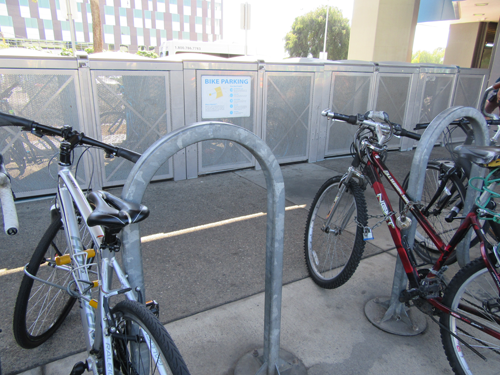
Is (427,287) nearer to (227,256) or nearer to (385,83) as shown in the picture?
(227,256)

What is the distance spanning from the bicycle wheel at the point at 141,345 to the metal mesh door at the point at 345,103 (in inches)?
243

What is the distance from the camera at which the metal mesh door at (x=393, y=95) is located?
745 centimetres

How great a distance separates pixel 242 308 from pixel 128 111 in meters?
3.53

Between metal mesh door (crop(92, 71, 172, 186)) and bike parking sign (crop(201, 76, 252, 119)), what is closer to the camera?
metal mesh door (crop(92, 71, 172, 186))

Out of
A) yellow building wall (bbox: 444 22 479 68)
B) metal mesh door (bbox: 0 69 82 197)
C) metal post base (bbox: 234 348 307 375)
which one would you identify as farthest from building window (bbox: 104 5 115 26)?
metal post base (bbox: 234 348 307 375)

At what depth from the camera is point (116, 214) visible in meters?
1.24

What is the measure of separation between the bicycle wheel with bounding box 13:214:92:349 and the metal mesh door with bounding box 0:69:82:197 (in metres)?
2.44

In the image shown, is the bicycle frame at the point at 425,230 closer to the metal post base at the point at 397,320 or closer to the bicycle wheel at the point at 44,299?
the metal post base at the point at 397,320

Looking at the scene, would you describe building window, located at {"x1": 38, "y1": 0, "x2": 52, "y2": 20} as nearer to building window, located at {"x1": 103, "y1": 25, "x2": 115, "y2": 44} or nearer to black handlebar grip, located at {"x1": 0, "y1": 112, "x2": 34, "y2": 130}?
building window, located at {"x1": 103, "y1": 25, "x2": 115, "y2": 44}

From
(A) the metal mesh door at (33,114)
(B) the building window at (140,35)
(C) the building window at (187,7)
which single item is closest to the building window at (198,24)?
(C) the building window at (187,7)

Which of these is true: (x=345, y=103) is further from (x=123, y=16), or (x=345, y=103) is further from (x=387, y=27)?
(x=123, y=16)

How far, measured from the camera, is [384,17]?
53.5 ft

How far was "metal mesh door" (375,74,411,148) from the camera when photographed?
293 inches

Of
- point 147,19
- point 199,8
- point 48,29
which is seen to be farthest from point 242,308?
point 199,8
